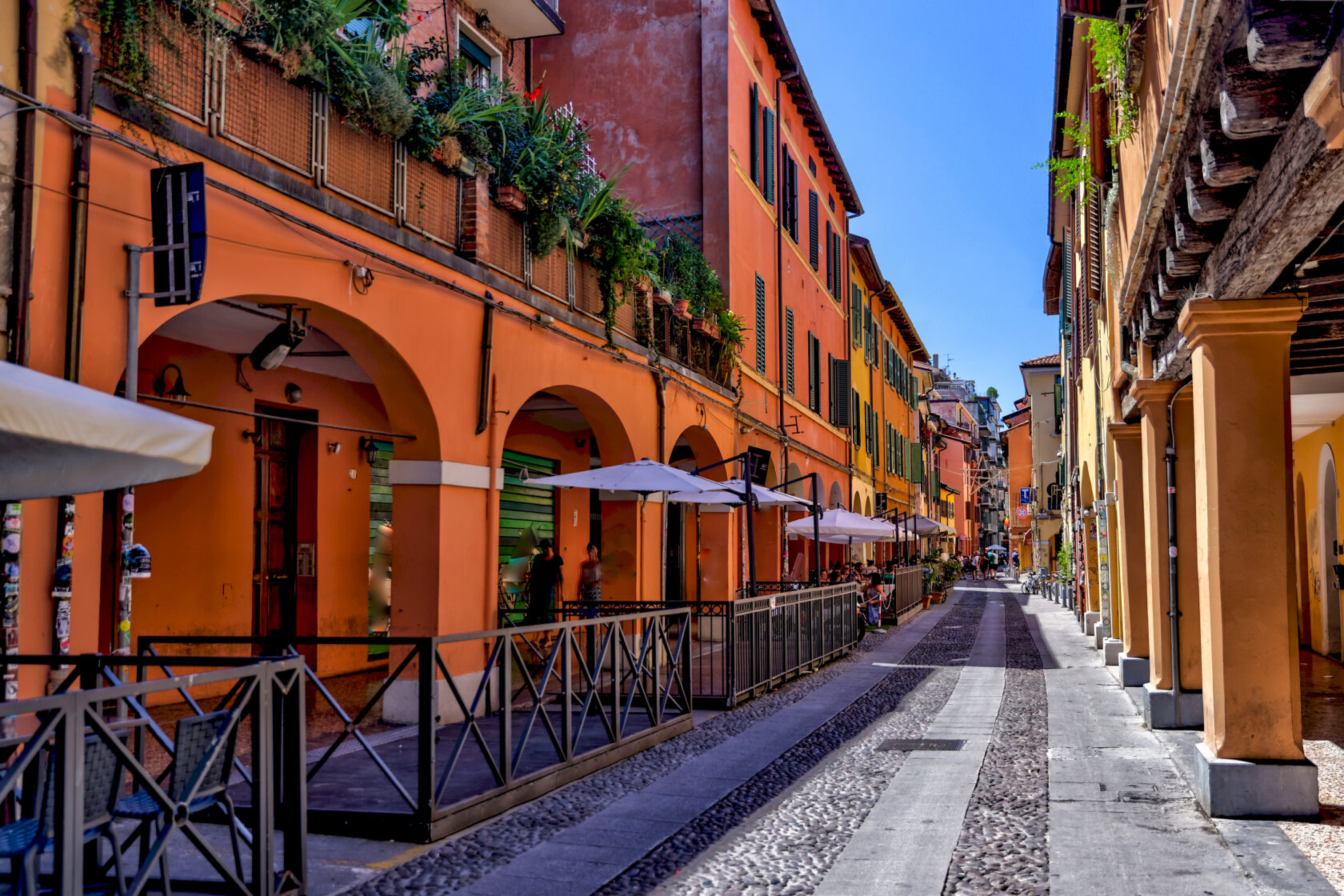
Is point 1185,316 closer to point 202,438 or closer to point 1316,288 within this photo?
point 1316,288

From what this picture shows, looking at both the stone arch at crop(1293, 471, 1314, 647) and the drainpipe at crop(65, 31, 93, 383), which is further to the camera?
the stone arch at crop(1293, 471, 1314, 647)

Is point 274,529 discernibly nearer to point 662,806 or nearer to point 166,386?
point 166,386

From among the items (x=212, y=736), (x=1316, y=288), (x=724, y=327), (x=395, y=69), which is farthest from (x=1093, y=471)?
(x=212, y=736)

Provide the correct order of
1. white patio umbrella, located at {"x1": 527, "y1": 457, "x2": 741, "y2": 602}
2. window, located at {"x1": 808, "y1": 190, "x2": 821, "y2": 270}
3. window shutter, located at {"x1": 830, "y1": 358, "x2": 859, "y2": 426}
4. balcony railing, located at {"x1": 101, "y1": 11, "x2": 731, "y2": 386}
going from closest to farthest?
balcony railing, located at {"x1": 101, "y1": 11, "x2": 731, "y2": 386} → white patio umbrella, located at {"x1": 527, "y1": 457, "x2": 741, "y2": 602} → window, located at {"x1": 808, "y1": 190, "x2": 821, "y2": 270} → window shutter, located at {"x1": 830, "y1": 358, "x2": 859, "y2": 426}

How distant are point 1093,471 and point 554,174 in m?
11.9

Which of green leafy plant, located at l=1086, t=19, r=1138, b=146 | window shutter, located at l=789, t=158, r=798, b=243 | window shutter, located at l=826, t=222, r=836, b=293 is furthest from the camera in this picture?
window shutter, located at l=826, t=222, r=836, b=293

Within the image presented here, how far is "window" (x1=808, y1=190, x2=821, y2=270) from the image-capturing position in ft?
82.6

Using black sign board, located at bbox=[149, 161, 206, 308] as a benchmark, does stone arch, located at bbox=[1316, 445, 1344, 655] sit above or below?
below

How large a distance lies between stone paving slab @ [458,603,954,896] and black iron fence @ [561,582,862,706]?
1.82ft

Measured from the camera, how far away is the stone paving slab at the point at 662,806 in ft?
16.9

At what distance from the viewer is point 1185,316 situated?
6453 mm

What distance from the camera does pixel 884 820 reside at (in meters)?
6.36

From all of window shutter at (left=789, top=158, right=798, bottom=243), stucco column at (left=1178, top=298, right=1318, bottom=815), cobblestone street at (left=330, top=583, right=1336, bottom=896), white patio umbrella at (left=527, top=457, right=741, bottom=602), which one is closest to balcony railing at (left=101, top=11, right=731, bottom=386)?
white patio umbrella at (left=527, top=457, right=741, bottom=602)

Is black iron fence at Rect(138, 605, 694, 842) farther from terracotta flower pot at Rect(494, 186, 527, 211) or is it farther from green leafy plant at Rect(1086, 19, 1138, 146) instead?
green leafy plant at Rect(1086, 19, 1138, 146)
